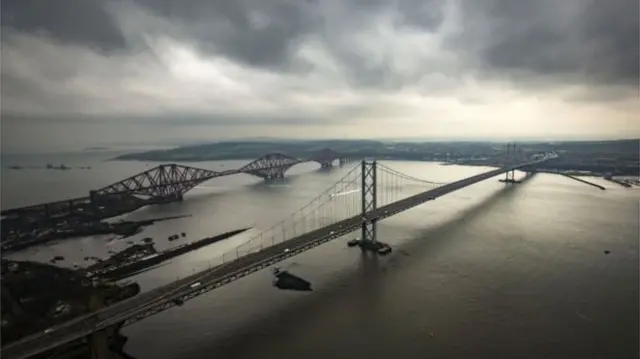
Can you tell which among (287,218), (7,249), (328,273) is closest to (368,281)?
(328,273)

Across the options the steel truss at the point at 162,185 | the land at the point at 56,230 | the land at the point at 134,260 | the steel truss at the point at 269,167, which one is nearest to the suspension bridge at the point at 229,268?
the land at the point at 134,260

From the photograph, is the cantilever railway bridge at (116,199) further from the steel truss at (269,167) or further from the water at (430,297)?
Result: the steel truss at (269,167)

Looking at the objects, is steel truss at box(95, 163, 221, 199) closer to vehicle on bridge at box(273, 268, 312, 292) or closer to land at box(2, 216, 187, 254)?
land at box(2, 216, 187, 254)

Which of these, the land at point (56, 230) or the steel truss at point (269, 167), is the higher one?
the steel truss at point (269, 167)

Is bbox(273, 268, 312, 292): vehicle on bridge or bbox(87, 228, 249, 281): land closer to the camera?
bbox(273, 268, 312, 292): vehicle on bridge

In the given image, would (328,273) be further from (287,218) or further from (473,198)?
(473,198)

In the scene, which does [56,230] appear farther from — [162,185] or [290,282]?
[290,282]

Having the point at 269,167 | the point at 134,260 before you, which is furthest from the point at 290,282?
the point at 269,167

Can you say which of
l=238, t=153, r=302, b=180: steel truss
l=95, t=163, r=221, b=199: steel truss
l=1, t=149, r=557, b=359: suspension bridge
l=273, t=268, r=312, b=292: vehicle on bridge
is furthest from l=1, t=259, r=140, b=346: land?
l=238, t=153, r=302, b=180: steel truss
